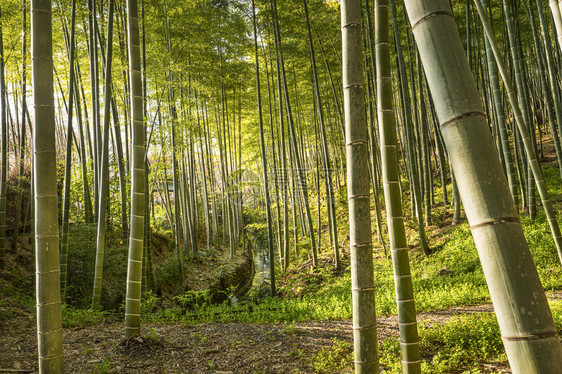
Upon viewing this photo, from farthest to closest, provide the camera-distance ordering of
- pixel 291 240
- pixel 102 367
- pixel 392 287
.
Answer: pixel 291 240
pixel 392 287
pixel 102 367

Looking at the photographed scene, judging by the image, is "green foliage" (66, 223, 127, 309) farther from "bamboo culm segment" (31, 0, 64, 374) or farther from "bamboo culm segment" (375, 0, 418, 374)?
"bamboo culm segment" (375, 0, 418, 374)

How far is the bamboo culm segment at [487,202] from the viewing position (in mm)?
680

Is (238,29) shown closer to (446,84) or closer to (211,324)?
(211,324)

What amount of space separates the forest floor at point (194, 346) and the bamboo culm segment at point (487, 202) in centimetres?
226

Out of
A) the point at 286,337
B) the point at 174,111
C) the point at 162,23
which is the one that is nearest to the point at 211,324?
the point at 286,337

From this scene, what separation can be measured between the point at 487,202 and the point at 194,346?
11.5ft

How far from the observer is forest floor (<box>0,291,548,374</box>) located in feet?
9.82

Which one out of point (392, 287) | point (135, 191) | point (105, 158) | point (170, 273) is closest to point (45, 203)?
point (135, 191)

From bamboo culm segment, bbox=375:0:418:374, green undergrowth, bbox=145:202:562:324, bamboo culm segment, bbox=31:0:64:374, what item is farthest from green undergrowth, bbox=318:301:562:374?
bamboo culm segment, bbox=31:0:64:374

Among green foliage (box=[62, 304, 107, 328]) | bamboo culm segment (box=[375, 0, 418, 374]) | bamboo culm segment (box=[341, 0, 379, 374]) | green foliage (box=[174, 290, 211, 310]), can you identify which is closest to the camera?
bamboo culm segment (box=[341, 0, 379, 374])

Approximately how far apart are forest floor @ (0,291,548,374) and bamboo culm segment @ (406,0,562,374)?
2263mm

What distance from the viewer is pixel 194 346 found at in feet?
11.8

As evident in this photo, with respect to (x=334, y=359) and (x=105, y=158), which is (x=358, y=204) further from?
(x=105, y=158)

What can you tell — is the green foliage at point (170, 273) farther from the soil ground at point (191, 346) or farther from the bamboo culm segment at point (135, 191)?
the bamboo culm segment at point (135, 191)
